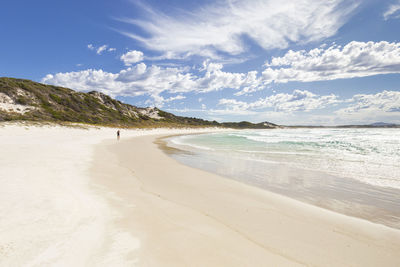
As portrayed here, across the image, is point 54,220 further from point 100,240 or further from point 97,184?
point 97,184

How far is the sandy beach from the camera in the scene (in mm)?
3182

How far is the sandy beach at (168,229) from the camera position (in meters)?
3.18

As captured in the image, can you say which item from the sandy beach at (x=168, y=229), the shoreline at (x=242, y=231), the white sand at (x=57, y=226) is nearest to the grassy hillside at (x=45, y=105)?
the white sand at (x=57, y=226)

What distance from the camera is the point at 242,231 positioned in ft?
13.8

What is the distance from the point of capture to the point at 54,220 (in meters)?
4.03

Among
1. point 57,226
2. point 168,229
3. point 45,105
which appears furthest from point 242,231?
point 45,105

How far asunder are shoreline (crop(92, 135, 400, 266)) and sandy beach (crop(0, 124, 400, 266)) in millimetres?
17

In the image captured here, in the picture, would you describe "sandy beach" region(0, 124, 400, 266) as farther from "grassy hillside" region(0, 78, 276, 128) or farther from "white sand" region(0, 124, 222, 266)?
"grassy hillside" region(0, 78, 276, 128)

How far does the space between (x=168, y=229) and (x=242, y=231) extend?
60.2 inches

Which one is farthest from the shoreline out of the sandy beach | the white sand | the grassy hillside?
the grassy hillside

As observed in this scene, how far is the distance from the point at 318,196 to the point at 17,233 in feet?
26.4

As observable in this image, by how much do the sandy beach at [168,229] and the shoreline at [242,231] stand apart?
17 millimetres

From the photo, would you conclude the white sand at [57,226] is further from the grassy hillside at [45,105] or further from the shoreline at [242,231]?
the grassy hillside at [45,105]

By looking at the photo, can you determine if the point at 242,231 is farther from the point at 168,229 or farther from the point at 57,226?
the point at 57,226
